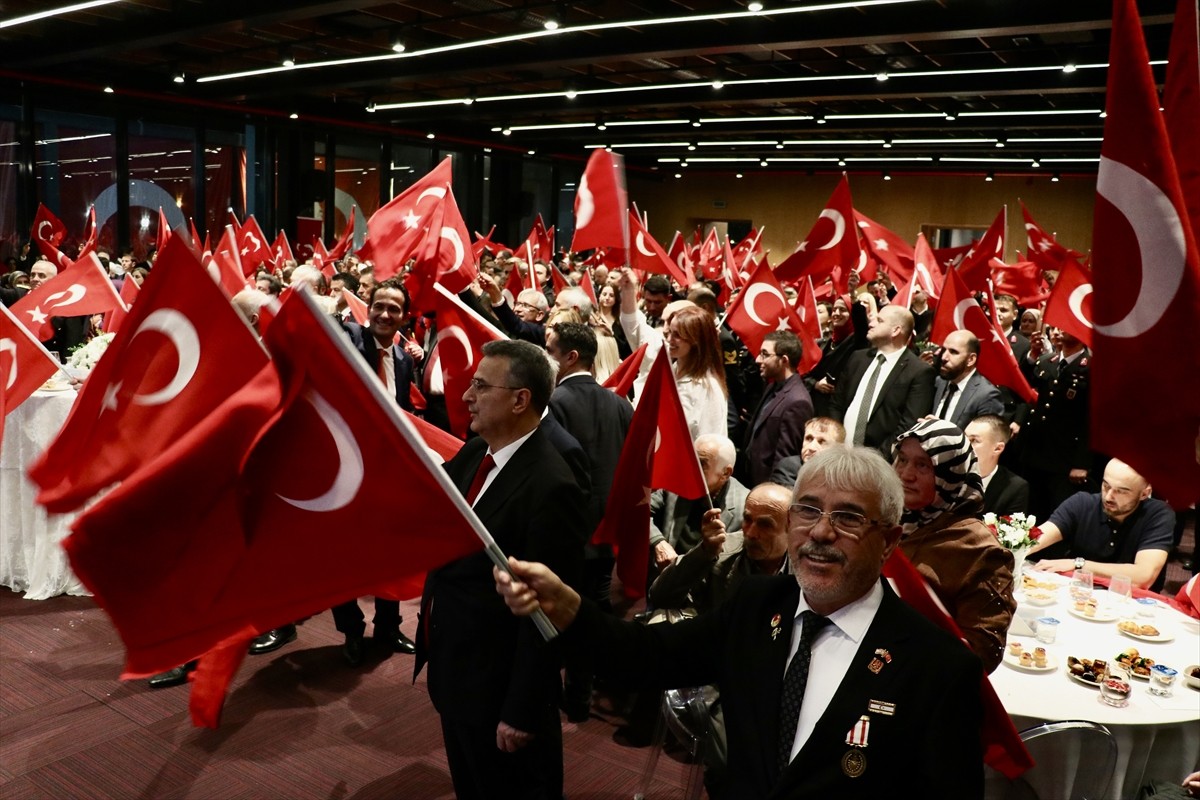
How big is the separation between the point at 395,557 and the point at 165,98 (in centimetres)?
1587

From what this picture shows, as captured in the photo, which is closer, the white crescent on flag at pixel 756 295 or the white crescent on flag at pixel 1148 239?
the white crescent on flag at pixel 1148 239

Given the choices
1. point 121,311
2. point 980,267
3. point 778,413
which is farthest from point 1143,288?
point 980,267

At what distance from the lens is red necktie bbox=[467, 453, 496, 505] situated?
2.57 meters

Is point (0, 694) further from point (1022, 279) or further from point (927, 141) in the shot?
point (927, 141)

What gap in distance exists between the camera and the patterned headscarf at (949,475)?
2.47 meters

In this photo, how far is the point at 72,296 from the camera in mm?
5117

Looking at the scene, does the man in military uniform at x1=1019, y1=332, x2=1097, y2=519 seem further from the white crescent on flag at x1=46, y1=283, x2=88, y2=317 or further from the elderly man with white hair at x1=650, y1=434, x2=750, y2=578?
the white crescent on flag at x1=46, y1=283, x2=88, y2=317

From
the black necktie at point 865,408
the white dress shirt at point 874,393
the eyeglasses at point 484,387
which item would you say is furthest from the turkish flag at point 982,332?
the eyeglasses at point 484,387

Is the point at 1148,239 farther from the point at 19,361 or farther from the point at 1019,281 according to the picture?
the point at 1019,281

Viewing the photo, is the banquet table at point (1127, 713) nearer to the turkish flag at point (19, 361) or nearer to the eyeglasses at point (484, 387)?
the eyeglasses at point (484, 387)

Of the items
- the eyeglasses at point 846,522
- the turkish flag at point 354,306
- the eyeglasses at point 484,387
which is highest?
the eyeglasses at point 484,387

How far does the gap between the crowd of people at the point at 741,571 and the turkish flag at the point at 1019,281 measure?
17.5ft

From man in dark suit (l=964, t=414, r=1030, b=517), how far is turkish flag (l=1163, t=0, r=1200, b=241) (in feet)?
8.14

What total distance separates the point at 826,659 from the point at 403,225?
5.24 meters
